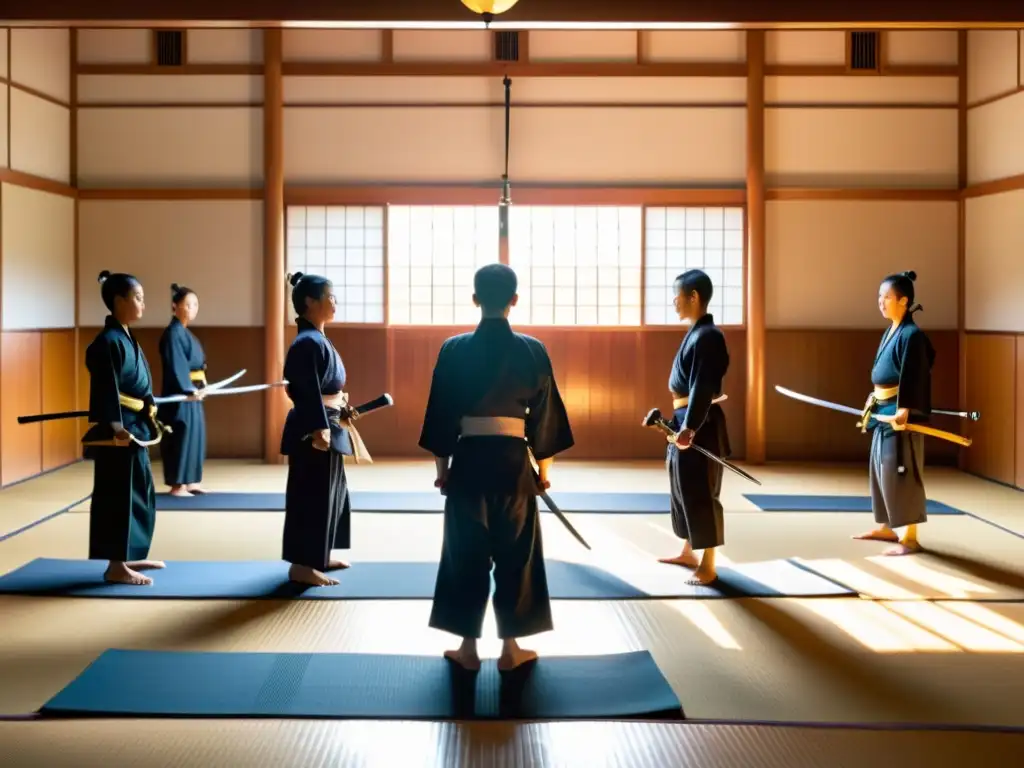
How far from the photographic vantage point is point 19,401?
23.8 ft

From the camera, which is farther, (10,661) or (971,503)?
(971,503)

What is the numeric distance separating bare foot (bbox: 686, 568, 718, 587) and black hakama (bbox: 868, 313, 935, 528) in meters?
1.21

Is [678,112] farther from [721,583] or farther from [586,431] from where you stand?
[721,583]

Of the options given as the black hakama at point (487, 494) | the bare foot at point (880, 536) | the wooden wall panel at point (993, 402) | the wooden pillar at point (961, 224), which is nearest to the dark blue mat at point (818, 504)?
the bare foot at point (880, 536)

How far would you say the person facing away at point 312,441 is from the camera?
170 inches

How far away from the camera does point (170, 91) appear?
8414 millimetres


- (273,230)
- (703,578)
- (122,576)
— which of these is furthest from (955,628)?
(273,230)

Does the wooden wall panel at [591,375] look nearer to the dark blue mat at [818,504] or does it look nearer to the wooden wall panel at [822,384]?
the wooden wall panel at [822,384]

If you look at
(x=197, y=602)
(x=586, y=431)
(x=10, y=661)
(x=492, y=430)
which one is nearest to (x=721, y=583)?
(x=492, y=430)

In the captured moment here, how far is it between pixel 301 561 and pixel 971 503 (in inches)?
174

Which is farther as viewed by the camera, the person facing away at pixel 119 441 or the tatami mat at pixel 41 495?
the tatami mat at pixel 41 495

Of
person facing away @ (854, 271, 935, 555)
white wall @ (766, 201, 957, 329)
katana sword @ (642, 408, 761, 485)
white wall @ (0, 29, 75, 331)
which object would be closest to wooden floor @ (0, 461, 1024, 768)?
person facing away @ (854, 271, 935, 555)

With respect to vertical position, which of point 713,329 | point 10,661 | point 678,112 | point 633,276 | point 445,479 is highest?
point 678,112

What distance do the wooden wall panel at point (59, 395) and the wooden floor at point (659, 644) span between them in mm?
1655
